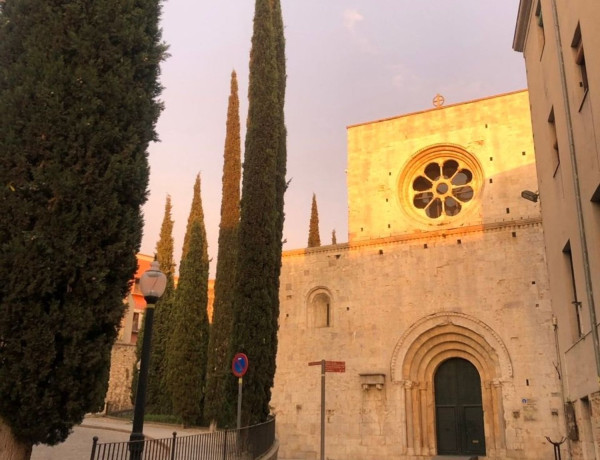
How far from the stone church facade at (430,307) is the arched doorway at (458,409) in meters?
0.03

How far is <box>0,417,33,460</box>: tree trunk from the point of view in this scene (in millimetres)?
5215

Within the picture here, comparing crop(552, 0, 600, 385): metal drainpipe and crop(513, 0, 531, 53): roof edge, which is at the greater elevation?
crop(513, 0, 531, 53): roof edge

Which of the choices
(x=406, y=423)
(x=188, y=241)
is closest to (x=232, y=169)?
(x=188, y=241)

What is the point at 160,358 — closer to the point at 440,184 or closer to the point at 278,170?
the point at 278,170

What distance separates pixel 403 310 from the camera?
16.9m

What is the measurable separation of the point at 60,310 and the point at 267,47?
35.6 ft

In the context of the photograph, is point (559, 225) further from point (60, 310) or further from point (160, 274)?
point (60, 310)

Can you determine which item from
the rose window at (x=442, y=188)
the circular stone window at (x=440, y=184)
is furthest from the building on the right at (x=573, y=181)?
the rose window at (x=442, y=188)

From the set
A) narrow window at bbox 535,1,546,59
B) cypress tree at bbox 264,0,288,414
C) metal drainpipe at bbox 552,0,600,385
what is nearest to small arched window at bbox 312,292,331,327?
cypress tree at bbox 264,0,288,414

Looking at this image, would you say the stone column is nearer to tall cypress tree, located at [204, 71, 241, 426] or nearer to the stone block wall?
tall cypress tree, located at [204, 71, 241, 426]

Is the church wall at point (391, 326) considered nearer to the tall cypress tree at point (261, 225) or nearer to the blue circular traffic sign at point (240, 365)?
the tall cypress tree at point (261, 225)

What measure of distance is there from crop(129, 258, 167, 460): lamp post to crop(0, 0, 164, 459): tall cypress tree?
33cm

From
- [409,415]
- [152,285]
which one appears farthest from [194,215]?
[152,285]

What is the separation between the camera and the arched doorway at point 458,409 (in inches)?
614
